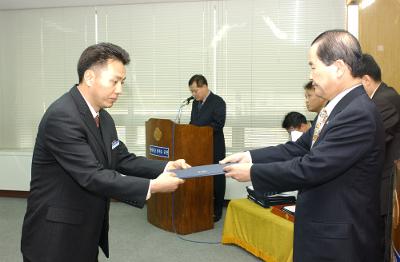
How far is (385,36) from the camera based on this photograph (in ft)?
11.2

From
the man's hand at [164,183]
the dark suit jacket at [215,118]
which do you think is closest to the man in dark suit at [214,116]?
the dark suit jacket at [215,118]

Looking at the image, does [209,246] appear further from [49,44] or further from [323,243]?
[49,44]

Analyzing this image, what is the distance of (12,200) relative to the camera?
19.5 feet

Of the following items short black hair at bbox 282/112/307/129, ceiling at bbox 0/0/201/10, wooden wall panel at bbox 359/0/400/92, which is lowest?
short black hair at bbox 282/112/307/129

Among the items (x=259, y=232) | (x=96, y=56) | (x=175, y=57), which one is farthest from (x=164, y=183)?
(x=175, y=57)

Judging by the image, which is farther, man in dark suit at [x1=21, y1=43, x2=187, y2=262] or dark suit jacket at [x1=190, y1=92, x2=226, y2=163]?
dark suit jacket at [x1=190, y1=92, x2=226, y2=163]

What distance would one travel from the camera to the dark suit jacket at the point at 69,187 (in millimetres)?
1654

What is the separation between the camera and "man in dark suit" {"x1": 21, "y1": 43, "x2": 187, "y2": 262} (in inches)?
65.3

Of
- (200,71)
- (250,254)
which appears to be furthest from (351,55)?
(200,71)

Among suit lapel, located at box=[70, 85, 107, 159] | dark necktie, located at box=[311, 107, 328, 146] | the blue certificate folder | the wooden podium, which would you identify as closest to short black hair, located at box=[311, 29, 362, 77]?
dark necktie, located at box=[311, 107, 328, 146]

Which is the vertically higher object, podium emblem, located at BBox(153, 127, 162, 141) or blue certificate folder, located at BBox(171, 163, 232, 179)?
blue certificate folder, located at BBox(171, 163, 232, 179)

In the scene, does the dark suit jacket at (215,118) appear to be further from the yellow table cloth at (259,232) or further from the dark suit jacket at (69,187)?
the dark suit jacket at (69,187)

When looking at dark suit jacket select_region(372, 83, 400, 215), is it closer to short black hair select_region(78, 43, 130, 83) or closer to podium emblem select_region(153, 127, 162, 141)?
short black hair select_region(78, 43, 130, 83)

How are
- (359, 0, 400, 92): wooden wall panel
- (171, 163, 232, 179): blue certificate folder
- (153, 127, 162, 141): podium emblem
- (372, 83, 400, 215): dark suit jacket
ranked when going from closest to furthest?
1. (171, 163, 232, 179): blue certificate folder
2. (372, 83, 400, 215): dark suit jacket
3. (359, 0, 400, 92): wooden wall panel
4. (153, 127, 162, 141): podium emblem
